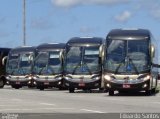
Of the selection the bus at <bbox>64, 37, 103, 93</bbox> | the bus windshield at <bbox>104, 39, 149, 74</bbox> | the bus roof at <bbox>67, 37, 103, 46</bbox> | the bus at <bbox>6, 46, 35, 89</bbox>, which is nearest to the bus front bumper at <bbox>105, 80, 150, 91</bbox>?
the bus windshield at <bbox>104, 39, 149, 74</bbox>

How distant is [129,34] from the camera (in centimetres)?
3356

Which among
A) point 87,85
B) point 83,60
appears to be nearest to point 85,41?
point 83,60

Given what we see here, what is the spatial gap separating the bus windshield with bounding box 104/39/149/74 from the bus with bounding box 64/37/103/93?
343cm

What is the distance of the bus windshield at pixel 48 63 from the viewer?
139 ft

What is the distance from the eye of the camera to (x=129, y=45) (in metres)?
33.2

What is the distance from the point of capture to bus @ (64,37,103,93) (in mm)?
37250

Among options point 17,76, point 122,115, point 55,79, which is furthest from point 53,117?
point 17,76

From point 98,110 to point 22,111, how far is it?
257 cm

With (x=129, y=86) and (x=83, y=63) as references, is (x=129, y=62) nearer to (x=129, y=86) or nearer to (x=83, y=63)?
(x=129, y=86)

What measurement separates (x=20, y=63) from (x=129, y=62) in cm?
1527

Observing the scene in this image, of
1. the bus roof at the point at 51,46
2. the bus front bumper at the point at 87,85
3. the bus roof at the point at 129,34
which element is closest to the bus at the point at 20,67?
the bus roof at the point at 51,46

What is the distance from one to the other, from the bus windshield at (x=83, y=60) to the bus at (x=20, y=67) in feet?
26.5

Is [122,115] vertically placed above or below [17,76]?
above

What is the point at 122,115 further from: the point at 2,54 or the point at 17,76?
the point at 2,54
